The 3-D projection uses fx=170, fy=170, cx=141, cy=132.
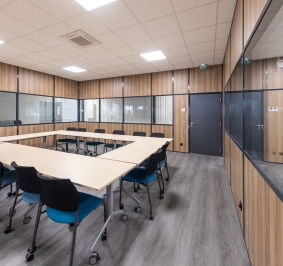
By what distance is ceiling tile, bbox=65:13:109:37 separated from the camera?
115 inches

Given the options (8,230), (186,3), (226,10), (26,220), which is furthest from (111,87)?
(8,230)

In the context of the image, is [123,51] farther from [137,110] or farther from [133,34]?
[137,110]

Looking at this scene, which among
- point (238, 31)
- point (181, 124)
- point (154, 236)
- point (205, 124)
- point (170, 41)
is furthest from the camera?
point (181, 124)

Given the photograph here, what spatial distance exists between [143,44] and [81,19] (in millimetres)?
1553

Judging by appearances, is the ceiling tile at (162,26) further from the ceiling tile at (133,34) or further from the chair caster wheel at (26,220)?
the chair caster wheel at (26,220)

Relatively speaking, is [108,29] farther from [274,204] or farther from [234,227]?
[234,227]

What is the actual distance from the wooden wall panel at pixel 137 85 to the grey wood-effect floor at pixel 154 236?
190 inches

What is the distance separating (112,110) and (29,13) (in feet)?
17.0

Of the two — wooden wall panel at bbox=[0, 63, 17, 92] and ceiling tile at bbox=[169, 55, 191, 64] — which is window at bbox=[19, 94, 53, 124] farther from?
ceiling tile at bbox=[169, 55, 191, 64]

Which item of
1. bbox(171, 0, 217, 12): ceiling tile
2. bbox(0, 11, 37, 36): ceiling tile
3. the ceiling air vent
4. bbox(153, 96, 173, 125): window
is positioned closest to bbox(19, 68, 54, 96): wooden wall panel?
bbox(0, 11, 37, 36): ceiling tile

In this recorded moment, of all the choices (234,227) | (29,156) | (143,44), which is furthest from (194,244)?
(143,44)

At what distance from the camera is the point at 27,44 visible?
13.3ft

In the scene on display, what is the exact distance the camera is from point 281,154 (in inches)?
83.7

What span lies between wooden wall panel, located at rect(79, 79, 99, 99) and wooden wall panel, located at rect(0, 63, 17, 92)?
297cm
